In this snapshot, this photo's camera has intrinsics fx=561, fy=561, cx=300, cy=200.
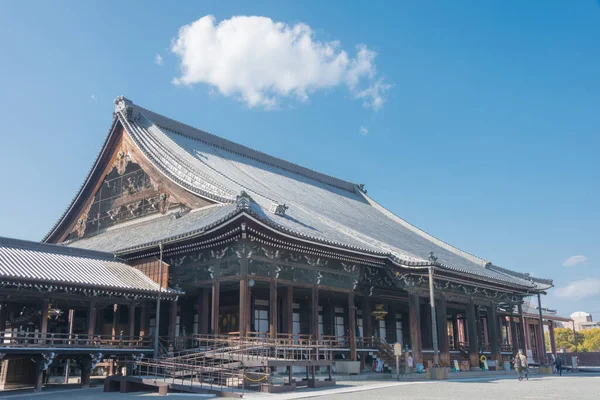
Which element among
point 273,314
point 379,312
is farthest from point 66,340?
point 379,312

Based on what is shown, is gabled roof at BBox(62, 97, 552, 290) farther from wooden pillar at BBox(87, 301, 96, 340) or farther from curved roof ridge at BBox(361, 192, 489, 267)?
wooden pillar at BBox(87, 301, 96, 340)

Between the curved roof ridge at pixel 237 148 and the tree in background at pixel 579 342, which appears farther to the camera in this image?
the tree in background at pixel 579 342

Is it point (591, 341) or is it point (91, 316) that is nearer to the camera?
point (91, 316)

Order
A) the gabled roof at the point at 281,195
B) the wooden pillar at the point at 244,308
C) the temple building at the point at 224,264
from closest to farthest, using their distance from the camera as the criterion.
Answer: the wooden pillar at the point at 244,308, the temple building at the point at 224,264, the gabled roof at the point at 281,195

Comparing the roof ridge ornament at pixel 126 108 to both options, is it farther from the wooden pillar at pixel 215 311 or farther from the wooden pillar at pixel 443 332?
the wooden pillar at pixel 443 332

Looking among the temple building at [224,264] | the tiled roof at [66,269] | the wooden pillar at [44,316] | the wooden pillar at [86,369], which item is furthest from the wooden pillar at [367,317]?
the wooden pillar at [44,316]

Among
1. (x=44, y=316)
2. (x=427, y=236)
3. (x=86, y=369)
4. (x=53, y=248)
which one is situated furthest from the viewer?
(x=427, y=236)

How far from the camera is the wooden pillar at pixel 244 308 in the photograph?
884 inches

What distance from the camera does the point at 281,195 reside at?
33.5m

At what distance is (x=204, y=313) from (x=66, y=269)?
20.3ft

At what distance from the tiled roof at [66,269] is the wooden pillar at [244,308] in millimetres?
3730

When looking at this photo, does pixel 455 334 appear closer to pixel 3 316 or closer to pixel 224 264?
pixel 224 264

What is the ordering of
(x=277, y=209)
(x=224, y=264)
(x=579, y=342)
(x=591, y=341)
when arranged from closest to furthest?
(x=224, y=264) → (x=277, y=209) → (x=579, y=342) → (x=591, y=341)

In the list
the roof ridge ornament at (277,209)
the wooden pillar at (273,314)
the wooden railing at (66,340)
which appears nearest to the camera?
the wooden railing at (66,340)
